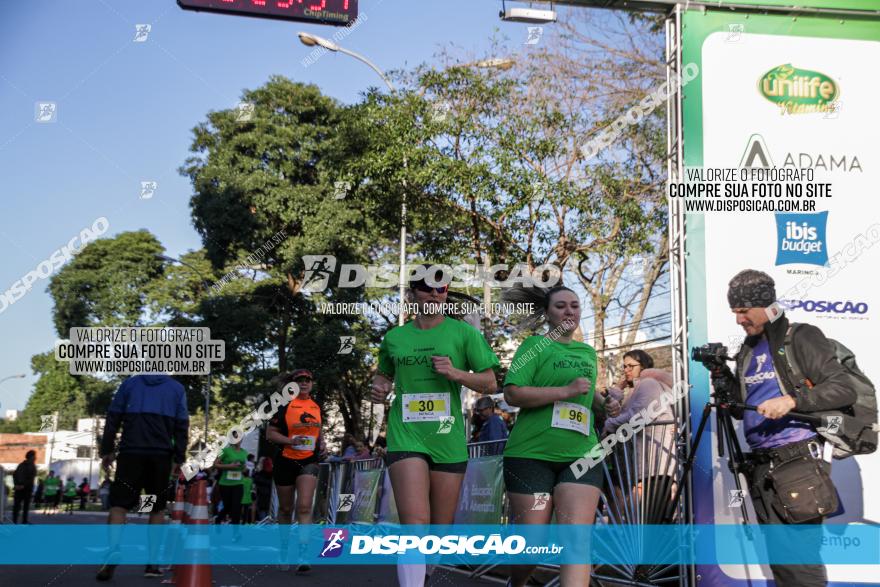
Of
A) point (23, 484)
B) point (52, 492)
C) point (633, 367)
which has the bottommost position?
point (52, 492)

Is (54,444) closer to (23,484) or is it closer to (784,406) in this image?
(23,484)

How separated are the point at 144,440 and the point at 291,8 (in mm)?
4110

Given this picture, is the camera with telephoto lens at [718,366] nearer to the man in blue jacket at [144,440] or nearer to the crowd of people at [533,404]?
the crowd of people at [533,404]

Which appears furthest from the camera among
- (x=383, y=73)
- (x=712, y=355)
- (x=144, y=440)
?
(x=383, y=73)

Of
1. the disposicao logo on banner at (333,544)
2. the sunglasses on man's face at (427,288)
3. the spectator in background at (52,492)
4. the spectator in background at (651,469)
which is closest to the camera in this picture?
the sunglasses on man's face at (427,288)

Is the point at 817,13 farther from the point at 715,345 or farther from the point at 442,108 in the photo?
the point at 442,108

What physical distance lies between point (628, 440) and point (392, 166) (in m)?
12.2

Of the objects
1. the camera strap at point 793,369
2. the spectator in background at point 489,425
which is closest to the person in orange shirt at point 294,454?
the spectator in background at point 489,425

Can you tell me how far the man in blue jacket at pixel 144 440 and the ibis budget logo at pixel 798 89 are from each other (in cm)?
552

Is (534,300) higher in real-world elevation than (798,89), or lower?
lower

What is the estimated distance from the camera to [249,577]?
Answer: 8.55 metres

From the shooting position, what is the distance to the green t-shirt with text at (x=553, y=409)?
5.68m

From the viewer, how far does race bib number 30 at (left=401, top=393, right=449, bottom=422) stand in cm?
573

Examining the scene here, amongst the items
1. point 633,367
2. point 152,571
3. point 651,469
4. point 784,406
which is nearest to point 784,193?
point 784,406
